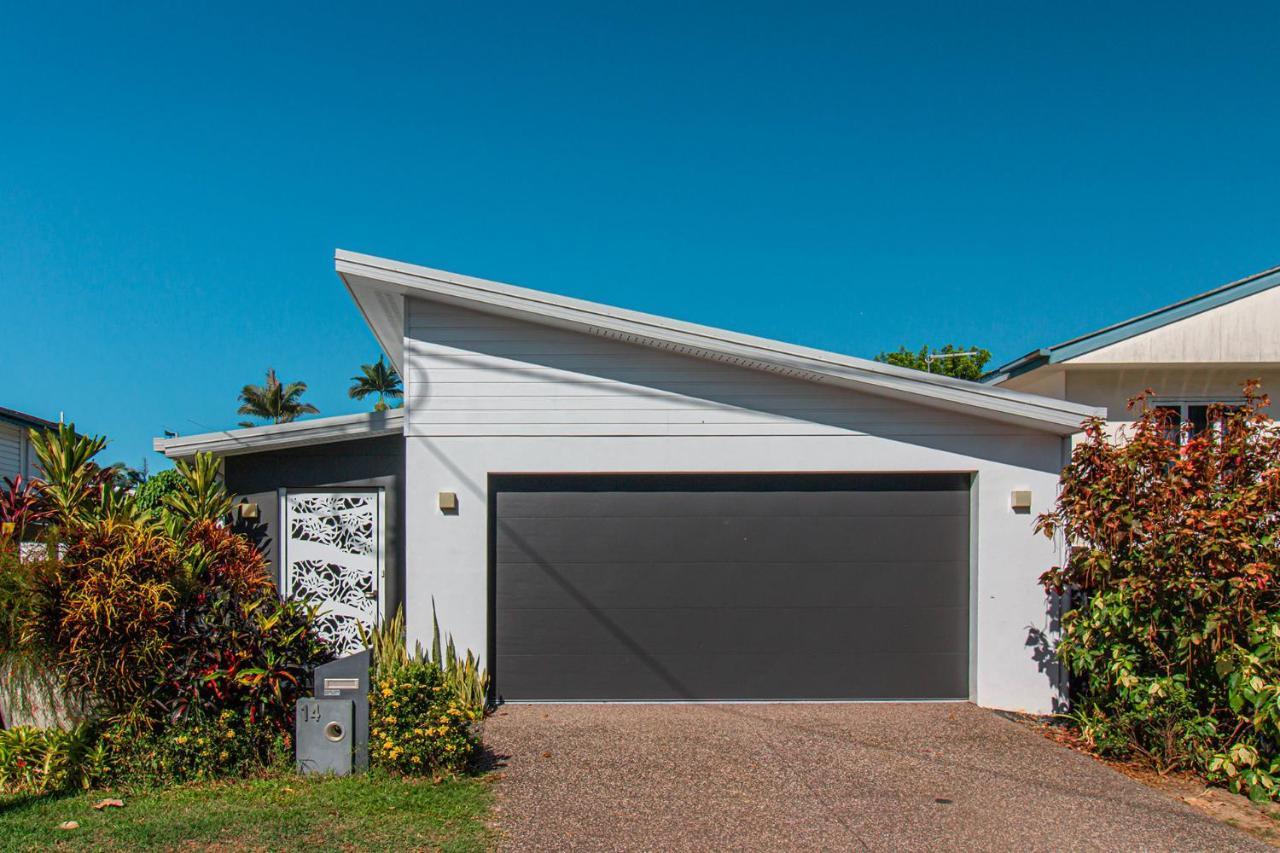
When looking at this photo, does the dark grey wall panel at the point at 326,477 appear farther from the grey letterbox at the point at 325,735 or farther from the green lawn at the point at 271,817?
the green lawn at the point at 271,817

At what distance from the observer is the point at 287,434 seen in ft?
25.4

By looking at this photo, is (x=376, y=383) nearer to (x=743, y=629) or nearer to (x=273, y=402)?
(x=273, y=402)

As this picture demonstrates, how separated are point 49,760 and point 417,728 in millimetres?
2404

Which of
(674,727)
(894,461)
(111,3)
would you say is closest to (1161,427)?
(894,461)

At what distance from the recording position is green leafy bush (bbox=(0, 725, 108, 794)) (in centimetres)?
540

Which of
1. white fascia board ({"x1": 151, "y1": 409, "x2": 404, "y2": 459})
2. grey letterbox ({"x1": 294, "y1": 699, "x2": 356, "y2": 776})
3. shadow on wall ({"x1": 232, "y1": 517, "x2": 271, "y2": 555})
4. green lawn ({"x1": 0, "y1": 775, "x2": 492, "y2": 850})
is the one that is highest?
white fascia board ({"x1": 151, "y1": 409, "x2": 404, "y2": 459})

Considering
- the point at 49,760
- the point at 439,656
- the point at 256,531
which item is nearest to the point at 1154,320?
the point at 439,656

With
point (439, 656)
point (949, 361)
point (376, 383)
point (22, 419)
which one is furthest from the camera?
point (376, 383)

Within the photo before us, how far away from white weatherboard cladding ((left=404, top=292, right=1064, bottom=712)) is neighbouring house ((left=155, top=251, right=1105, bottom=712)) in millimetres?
19

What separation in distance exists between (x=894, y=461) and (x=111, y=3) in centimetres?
956

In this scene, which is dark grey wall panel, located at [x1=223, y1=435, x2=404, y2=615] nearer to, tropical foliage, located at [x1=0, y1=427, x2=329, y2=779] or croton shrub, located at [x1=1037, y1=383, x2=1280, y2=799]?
tropical foliage, located at [x1=0, y1=427, x2=329, y2=779]

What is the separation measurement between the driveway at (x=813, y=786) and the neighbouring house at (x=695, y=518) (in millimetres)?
507

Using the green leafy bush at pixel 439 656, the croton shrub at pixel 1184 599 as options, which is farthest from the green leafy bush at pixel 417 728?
the croton shrub at pixel 1184 599

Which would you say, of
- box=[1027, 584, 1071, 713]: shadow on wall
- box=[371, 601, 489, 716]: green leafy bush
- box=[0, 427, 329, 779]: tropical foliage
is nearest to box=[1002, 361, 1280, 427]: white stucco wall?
box=[1027, 584, 1071, 713]: shadow on wall
